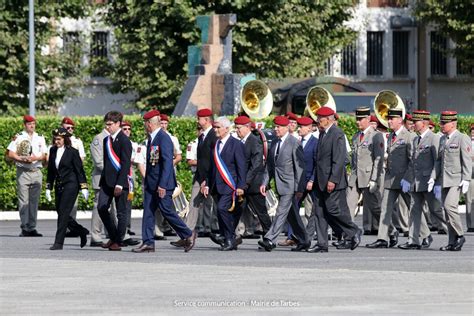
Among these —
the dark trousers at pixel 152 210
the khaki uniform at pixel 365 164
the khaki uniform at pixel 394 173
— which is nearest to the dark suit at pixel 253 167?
the dark trousers at pixel 152 210

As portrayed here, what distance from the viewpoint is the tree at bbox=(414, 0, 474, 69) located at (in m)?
52.8

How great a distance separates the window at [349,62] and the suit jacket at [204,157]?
41.0 metres

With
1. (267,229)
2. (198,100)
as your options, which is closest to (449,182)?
(267,229)

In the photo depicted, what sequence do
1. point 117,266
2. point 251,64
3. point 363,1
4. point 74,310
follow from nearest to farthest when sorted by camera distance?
point 74,310
point 117,266
point 251,64
point 363,1

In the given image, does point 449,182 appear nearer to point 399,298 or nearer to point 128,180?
point 128,180

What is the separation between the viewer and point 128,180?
20797mm

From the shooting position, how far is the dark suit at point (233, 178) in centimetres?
2067

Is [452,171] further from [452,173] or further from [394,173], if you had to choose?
[394,173]

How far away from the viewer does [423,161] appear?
21.0 metres

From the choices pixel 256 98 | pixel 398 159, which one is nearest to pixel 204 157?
pixel 398 159

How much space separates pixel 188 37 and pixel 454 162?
23.2 meters

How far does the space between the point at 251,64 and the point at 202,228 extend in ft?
65.5

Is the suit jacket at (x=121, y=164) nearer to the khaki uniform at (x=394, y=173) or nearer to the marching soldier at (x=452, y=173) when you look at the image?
the khaki uniform at (x=394, y=173)

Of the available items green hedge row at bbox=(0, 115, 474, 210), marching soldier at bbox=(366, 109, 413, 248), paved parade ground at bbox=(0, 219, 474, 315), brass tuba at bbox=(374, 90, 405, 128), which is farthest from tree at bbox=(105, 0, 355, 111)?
paved parade ground at bbox=(0, 219, 474, 315)
